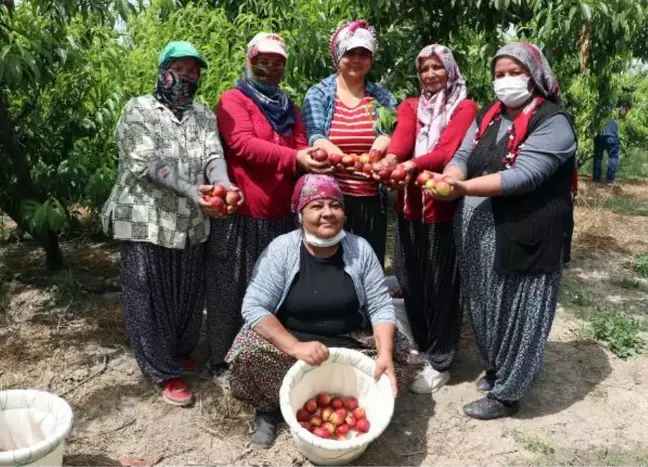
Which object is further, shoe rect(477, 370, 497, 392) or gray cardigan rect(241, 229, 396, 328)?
shoe rect(477, 370, 497, 392)

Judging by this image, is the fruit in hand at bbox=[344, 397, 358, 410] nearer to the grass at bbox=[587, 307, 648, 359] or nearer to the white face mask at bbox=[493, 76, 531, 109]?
the white face mask at bbox=[493, 76, 531, 109]

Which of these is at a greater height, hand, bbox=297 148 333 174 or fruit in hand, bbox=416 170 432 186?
hand, bbox=297 148 333 174

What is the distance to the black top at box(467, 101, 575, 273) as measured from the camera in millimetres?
2574

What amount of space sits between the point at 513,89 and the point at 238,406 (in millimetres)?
1977

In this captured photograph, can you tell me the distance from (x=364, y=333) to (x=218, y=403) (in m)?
0.85

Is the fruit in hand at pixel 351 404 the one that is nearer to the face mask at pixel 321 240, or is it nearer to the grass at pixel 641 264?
the face mask at pixel 321 240

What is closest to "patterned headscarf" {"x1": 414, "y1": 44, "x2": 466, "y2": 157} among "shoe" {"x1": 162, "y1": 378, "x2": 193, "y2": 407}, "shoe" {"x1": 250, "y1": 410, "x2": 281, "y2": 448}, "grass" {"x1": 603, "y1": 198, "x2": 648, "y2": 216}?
"shoe" {"x1": 250, "y1": 410, "x2": 281, "y2": 448}

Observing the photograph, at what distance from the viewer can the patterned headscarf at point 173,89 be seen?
2.60 m

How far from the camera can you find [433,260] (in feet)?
10.1

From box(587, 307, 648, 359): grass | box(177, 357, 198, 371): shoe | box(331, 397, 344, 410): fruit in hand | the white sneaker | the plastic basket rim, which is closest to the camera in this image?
the plastic basket rim

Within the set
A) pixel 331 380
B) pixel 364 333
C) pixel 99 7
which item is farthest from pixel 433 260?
pixel 99 7

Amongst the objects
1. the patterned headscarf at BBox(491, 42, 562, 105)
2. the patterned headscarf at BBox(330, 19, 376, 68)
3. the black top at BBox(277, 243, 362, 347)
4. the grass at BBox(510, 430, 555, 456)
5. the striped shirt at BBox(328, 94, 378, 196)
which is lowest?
the grass at BBox(510, 430, 555, 456)

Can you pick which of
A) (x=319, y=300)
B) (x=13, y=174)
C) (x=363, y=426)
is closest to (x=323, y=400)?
(x=363, y=426)

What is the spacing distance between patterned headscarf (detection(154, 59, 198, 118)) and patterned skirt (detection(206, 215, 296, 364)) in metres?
0.58
